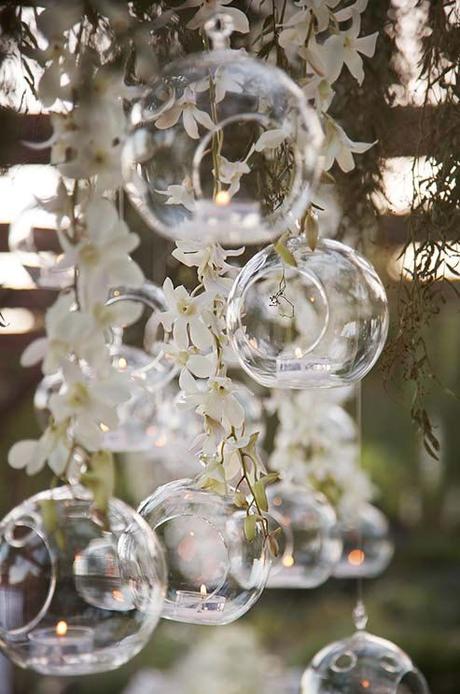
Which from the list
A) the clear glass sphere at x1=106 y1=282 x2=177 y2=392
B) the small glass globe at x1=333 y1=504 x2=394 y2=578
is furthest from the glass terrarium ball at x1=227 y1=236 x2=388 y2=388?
the small glass globe at x1=333 y1=504 x2=394 y2=578

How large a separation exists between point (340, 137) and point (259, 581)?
0.38 m

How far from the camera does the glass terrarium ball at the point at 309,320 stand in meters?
1.00

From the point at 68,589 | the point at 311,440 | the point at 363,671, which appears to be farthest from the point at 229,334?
the point at 311,440

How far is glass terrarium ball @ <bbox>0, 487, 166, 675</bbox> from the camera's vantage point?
77 cm

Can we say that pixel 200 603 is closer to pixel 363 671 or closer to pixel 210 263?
pixel 210 263

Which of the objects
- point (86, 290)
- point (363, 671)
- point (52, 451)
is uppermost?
point (86, 290)

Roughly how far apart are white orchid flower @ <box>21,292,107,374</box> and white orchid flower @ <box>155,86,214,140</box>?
5.0 inches

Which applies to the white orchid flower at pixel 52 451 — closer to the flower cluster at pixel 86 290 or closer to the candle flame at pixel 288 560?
the flower cluster at pixel 86 290

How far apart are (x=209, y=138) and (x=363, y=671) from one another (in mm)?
811

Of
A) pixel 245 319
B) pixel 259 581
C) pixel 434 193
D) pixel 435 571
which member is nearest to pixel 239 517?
pixel 259 581

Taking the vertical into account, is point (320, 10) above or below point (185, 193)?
above

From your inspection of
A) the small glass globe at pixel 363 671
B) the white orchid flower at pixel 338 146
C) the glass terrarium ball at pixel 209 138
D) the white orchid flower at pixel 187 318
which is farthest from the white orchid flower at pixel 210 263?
the small glass globe at pixel 363 671

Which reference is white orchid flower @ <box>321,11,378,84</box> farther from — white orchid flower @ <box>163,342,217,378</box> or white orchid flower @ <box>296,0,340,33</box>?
white orchid flower @ <box>163,342,217,378</box>

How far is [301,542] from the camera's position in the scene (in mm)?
1899
